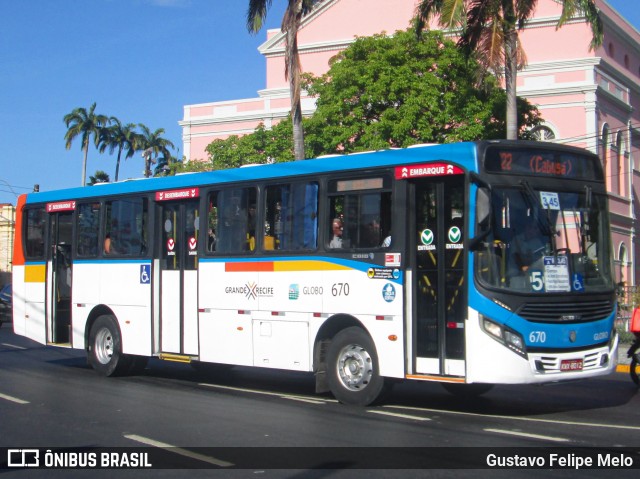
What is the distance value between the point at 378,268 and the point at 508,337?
2.10 meters

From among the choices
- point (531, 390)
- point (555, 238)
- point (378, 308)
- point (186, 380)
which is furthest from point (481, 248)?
point (186, 380)

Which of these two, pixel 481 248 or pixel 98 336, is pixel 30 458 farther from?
pixel 98 336

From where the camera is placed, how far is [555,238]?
419 inches

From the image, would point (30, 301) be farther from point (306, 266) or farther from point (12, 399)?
point (306, 266)

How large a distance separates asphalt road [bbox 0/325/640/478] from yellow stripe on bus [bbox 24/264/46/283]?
2.54m

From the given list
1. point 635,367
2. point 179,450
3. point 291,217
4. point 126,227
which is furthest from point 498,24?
point 179,450

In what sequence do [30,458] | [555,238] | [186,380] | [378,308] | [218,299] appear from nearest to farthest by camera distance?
1. [30,458]
2. [555,238]
3. [378,308]
4. [218,299]
5. [186,380]

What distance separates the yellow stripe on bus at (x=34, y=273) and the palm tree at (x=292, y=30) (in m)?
10.3

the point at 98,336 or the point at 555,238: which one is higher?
the point at 555,238

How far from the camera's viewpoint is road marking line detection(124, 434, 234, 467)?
8.25 meters

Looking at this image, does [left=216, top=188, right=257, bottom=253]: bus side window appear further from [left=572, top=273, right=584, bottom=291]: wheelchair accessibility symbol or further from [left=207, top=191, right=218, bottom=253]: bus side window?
[left=572, top=273, right=584, bottom=291]: wheelchair accessibility symbol

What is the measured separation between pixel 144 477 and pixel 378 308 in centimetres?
459

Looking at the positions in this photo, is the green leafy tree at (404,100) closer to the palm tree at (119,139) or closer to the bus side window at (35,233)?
the bus side window at (35,233)

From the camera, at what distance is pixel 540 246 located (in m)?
10.5
